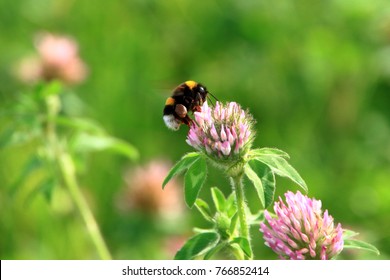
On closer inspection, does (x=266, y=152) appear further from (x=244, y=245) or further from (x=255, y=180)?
(x=244, y=245)

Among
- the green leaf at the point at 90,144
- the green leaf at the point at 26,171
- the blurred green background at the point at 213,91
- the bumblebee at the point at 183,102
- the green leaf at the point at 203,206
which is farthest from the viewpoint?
the blurred green background at the point at 213,91

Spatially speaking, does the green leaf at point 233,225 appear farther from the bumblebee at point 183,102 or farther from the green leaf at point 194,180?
the bumblebee at point 183,102

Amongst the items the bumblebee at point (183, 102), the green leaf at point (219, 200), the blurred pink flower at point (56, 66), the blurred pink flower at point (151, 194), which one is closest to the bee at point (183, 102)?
the bumblebee at point (183, 102)

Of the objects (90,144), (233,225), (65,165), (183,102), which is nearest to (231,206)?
(233,225)

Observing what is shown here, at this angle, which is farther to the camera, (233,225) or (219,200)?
(219,200)

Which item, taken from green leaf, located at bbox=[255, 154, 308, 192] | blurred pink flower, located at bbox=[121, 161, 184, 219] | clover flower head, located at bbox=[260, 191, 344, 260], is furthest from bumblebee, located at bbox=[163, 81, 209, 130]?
blurred pink flower, located at bbox=[121, 161, 184, 219]
